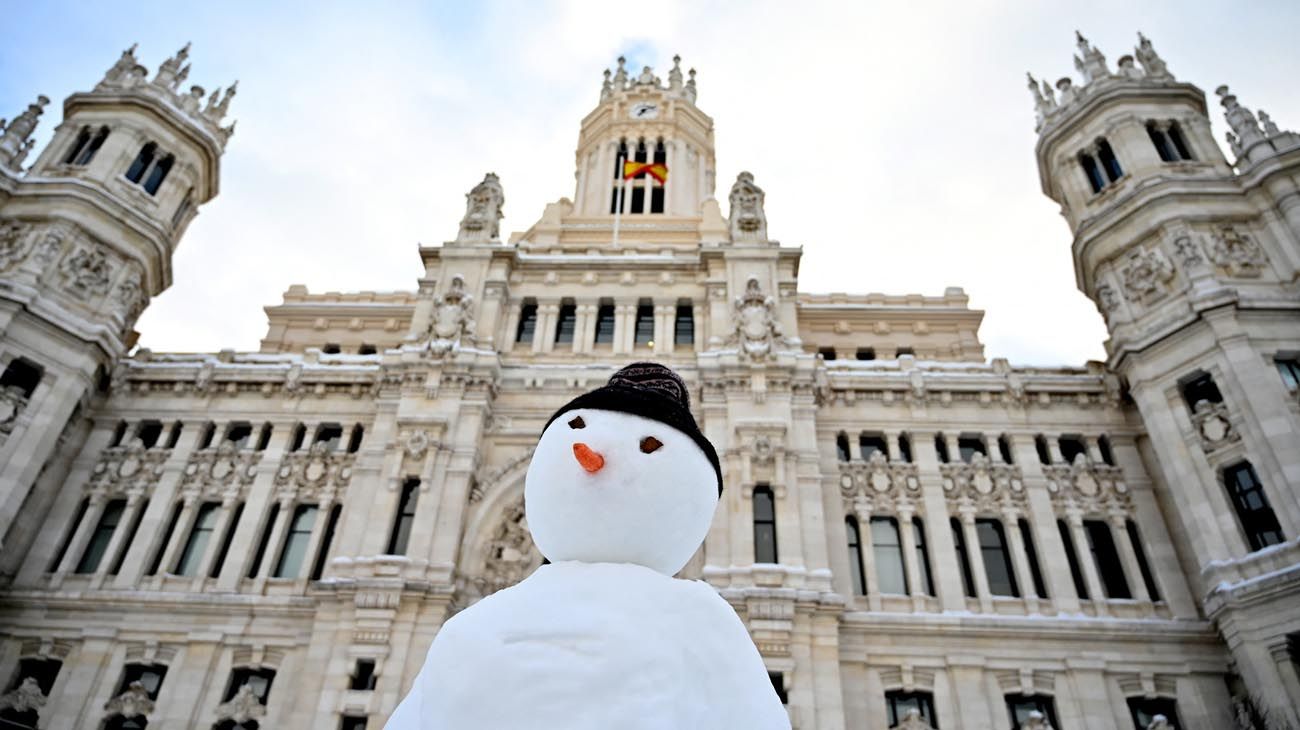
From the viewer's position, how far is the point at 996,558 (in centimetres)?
1781

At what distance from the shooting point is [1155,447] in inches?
677

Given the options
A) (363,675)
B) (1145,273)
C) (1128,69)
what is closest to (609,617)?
(363,675)

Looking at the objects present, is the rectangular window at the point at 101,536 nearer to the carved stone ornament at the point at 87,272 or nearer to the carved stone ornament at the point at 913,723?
the carved stone ornament at the point at 87,272

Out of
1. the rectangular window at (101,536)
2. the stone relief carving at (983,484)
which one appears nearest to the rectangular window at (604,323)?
the stone relief carving at (983,484)

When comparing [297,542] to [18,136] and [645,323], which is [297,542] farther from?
[18,136]

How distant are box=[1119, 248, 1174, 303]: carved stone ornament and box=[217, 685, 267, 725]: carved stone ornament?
22.0 metres

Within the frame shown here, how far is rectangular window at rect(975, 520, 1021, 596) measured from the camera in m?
17.4

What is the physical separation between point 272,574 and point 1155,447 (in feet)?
66.8

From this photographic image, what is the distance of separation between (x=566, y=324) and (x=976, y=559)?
12229 millimetres

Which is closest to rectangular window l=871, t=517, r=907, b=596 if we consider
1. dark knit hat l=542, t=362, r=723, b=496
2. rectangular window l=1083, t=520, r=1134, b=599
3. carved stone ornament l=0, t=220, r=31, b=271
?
rectangular window l=1083, t=520, r=1134, b=599

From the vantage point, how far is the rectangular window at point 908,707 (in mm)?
15680

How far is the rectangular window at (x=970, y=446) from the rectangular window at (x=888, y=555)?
2729 millimetres

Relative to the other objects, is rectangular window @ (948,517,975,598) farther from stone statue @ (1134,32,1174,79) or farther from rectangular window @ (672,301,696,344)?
stone statue @ (1134,32,1174,79)

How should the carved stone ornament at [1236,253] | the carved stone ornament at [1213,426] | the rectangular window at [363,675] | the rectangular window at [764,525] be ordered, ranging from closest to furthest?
the rectangular window at [363,675] → the carved stone ornament at [1213,426] → the rectangular window at [764,525] → the carved stone ornament at [1236,253]
